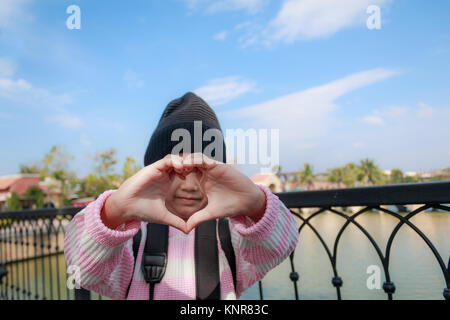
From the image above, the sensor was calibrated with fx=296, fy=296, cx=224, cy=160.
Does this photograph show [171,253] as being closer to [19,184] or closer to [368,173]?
[19,184]

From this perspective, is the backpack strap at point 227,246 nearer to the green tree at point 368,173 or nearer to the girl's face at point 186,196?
the girl's face at point 186,196

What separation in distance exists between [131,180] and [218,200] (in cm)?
27

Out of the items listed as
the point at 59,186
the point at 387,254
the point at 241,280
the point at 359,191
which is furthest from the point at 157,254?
the point at 59,186

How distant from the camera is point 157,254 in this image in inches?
51.9

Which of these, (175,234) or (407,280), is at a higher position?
(175,234)

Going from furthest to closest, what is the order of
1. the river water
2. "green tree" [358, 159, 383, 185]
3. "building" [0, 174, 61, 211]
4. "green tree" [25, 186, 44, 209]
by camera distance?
1. "green tree" [358, 159, 383, 185]
2. "building" [0, 174, 61, 211]
3. "green tree" [25, 186, 44, 209]
4. the river water

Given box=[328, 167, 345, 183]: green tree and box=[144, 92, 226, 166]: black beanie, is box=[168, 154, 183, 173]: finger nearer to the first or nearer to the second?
box=[144, 92, 226, 166]: black beanie

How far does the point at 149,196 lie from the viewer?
2.97 feet

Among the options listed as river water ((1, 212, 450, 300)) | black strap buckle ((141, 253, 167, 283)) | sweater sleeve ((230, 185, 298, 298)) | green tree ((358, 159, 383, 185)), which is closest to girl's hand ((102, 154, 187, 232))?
sweater sleeve ((230, 185, 298, 298))

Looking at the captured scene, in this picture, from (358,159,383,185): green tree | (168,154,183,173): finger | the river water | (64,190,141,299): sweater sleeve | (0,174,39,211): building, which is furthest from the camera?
(358,159,383,185): green tree

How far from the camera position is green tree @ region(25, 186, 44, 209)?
33431mm

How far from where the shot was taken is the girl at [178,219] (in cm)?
89

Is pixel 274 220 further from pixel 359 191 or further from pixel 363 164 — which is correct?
pixel 363 164

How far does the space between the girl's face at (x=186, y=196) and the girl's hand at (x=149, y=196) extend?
1.0 inches
